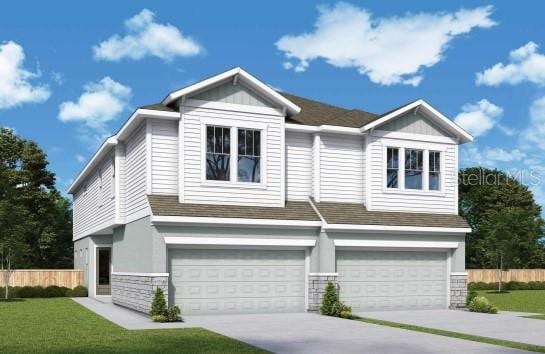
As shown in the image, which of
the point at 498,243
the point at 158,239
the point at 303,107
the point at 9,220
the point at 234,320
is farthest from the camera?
the point at 498,243

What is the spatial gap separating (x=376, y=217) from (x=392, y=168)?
2327 mm

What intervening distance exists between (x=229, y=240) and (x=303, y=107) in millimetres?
8547

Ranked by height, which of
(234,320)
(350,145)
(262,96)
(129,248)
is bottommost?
(234,320)

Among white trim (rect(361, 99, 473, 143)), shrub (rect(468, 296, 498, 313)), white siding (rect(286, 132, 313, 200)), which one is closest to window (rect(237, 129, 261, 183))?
white siding (rect(286, 132, 313, 200))

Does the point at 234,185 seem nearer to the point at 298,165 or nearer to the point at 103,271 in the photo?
the point at 298,165

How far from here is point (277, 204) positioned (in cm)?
2342

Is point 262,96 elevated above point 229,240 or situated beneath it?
elevated above

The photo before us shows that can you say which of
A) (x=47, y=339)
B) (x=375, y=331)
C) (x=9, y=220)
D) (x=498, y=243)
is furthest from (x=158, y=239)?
(x=498, y=243)

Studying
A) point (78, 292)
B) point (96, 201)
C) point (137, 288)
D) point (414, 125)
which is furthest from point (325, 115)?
point (78, 292)

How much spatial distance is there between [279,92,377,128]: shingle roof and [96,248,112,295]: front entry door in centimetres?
1309

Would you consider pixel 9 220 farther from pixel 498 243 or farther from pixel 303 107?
pixel 498 243

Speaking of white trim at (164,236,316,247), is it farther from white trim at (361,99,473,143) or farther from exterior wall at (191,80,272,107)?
white trim at (361,99,473,143)

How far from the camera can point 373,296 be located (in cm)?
2422

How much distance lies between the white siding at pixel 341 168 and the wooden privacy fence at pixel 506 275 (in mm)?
26421
